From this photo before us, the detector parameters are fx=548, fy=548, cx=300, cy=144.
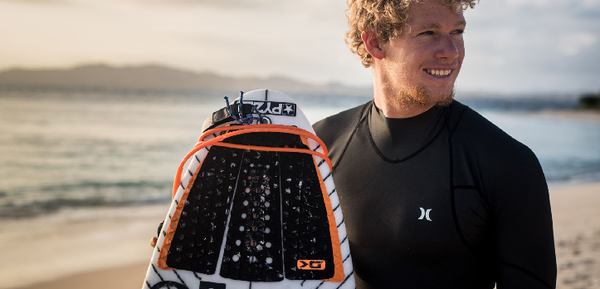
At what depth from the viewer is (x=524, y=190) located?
72.5 inches

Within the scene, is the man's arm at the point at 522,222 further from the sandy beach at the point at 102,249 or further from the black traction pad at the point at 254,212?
the sandy beach at the point at 102,249

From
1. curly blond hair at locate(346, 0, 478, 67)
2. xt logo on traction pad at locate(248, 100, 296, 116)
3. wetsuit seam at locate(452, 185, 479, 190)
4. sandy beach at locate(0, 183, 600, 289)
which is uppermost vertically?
→ curly blond hair at locate(346, 0, 478, 67)

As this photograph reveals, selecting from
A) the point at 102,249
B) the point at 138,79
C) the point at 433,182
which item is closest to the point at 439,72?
the point at 433,182

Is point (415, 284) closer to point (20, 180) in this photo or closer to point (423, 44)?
point (423, 44)

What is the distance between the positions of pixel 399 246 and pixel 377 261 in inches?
4.5

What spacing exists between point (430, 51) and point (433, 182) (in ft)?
1.60

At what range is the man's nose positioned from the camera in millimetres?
1972

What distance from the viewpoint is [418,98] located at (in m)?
2.09

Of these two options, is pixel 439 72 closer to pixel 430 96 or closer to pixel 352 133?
pixel 430 96

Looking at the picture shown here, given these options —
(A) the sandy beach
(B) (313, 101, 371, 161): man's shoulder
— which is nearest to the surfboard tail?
(B) (313, 101, 371, 161): man's shoulder

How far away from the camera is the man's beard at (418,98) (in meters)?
2.06

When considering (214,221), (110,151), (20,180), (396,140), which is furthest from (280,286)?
(110,151)

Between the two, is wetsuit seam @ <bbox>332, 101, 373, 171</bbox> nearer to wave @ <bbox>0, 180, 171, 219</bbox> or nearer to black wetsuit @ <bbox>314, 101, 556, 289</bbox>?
black wetsuit @ <bbox>314, 101, 556, 289</bbox>

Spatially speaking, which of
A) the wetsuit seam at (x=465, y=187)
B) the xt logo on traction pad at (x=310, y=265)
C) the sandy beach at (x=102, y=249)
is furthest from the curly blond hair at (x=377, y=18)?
the sandy beach at (x=102, y=249)
